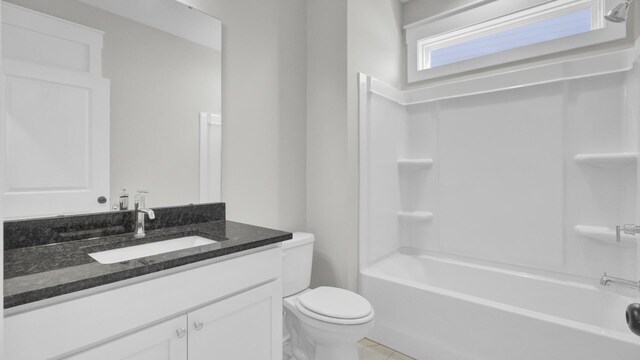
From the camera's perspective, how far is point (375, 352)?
2.17 metres

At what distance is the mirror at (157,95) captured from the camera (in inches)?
57.1

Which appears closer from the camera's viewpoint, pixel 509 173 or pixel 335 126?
pixel 335 126

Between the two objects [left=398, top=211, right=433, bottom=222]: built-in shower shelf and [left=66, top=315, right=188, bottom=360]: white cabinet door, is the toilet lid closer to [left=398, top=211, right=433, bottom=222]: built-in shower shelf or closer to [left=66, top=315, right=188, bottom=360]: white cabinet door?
[left=66, top=315, right=188, bottom=360]: white cabinet door

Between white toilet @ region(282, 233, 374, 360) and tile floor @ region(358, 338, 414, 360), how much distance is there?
376 millimetres

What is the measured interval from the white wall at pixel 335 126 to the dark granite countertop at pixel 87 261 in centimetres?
86

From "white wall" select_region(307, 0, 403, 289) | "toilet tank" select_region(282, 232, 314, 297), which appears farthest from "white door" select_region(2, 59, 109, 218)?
"white wall" select_region(307, 0, 403, 289)

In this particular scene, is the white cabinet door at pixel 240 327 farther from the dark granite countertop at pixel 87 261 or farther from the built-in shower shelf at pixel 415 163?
the built-in shower shelf at pixel 415 163

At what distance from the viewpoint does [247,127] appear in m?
2.05

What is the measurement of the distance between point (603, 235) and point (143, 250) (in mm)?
2578

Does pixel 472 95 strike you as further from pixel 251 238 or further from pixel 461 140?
pixel 251 238

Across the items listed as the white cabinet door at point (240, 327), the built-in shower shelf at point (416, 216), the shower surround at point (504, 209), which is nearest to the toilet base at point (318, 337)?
the white cabinet door at point (240, 327)

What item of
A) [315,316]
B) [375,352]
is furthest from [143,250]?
[375,352]

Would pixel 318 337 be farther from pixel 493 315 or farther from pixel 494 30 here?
pixel 494 30

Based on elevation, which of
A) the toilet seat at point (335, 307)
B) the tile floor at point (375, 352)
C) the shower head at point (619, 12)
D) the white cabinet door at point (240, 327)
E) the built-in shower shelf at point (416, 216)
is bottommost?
the tile floor at point (375, 352)
